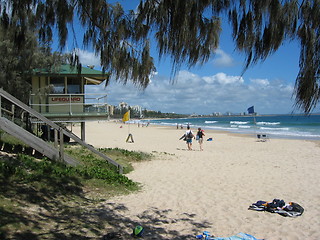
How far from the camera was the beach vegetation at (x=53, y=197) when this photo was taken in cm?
418

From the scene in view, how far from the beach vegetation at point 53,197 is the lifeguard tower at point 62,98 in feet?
17.3

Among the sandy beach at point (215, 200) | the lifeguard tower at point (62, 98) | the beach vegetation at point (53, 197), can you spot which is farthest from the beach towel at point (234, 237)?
the lifeguard tower at point (62, 98)

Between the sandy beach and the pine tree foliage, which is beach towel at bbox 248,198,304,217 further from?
the pine tree foliage

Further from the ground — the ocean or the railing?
the railing

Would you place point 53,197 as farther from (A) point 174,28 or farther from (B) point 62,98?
(B) point 62,98

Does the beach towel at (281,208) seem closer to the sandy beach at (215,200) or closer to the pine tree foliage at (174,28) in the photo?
the sandy beach at (215,200)

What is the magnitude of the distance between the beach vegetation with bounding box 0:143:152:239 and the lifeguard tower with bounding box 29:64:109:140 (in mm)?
5266

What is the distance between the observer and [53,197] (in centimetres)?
566

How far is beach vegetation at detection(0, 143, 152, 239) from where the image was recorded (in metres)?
4.18

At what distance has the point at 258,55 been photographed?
278cm

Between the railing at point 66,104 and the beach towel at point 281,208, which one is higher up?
the railing at point 66,104

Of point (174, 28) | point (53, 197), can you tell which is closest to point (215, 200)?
point (53, 197)

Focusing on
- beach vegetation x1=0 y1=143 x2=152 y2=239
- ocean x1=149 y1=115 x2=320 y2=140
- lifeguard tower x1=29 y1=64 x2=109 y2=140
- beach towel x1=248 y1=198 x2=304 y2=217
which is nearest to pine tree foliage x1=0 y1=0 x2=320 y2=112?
ocean x1=149 y1=115 x2=320 y2=140

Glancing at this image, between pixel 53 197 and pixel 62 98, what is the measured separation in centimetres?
875
